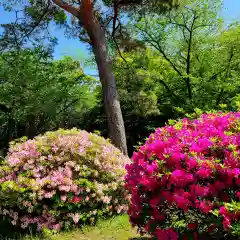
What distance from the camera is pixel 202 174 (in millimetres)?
2246

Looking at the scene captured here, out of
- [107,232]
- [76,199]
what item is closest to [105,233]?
[107,232]

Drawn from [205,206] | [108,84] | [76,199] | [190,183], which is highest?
[108,84]

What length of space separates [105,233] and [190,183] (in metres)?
1.99

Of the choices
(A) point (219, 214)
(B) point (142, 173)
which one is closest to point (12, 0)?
(B) point (142, 173)

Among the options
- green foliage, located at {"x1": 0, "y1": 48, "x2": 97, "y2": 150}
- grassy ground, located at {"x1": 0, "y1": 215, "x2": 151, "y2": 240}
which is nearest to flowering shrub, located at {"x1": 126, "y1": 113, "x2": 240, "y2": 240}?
grassy ground, located at {"x1": 0, "y1": 215, "x2": 151, "y2": 240}

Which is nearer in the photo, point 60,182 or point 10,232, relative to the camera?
point 60,182

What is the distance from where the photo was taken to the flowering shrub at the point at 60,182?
374 cm

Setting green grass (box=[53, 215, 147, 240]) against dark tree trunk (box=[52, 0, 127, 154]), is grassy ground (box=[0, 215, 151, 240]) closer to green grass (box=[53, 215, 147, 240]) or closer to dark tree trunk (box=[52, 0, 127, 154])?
green grass (box=[53, 215, 147, 240])

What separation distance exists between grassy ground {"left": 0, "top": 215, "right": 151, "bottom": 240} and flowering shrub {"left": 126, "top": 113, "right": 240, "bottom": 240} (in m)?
1.01

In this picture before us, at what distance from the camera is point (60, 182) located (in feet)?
12.4

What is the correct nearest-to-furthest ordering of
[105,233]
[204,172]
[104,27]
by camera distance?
[204,172] < [105,233] < [104,27]

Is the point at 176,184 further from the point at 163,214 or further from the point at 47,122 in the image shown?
the point at 47,122

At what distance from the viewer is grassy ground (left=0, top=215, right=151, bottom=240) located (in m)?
3.74

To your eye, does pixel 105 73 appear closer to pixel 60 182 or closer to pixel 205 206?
pixel 60 182
